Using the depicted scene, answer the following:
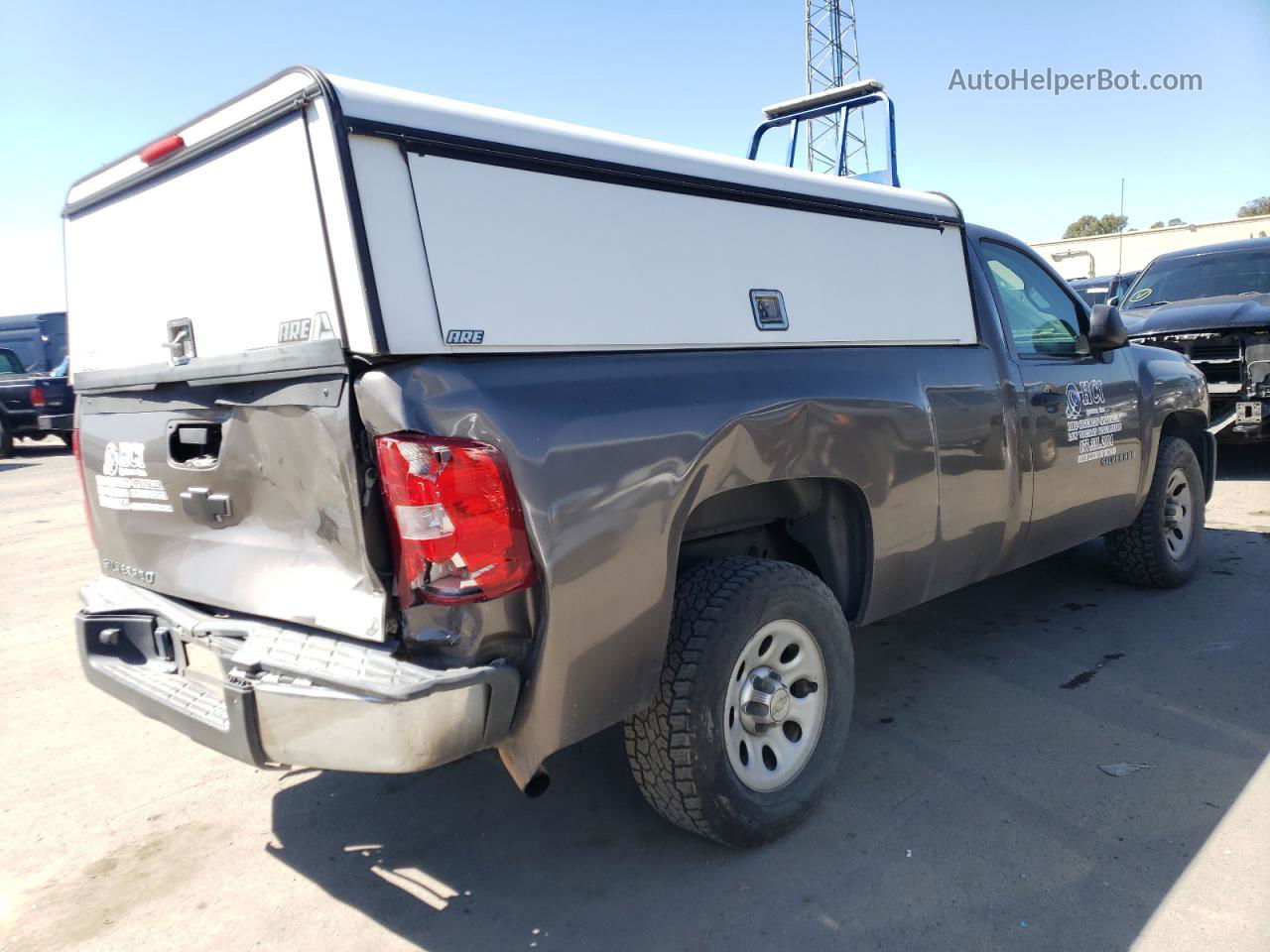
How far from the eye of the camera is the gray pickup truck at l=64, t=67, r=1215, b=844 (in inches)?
86.6

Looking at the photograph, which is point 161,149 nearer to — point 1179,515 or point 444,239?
point 444,239

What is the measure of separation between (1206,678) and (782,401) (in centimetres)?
265

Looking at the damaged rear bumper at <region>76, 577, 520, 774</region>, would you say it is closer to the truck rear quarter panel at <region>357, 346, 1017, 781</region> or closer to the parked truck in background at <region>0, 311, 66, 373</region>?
the truck rear quarter panel at <region>357, 346, 1017, 781</region>

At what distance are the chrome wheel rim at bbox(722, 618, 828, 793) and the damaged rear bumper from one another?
0.85 metres

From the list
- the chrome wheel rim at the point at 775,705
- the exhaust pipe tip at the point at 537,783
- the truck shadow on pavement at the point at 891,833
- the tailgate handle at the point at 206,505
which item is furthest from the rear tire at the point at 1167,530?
the tailgate handle at the point at 206,505

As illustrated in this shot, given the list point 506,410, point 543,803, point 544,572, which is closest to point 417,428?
point 506,410

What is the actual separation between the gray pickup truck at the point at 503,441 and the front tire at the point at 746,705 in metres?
0.01

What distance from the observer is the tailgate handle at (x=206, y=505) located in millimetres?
2664

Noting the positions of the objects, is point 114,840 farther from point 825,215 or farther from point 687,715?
point 825,215

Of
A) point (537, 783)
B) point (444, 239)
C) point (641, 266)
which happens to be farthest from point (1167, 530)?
point (444, 239)

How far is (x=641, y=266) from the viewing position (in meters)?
2.68

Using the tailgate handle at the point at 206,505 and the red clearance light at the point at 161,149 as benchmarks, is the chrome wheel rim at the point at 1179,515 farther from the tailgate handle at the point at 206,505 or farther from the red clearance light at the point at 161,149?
the red clearance light at the point at 161,149

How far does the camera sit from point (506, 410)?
2213 mm

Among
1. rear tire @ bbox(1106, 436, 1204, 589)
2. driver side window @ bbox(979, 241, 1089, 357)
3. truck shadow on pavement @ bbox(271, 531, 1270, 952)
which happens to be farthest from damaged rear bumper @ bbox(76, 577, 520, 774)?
rear tire @ bbox(1106, 436, 1204, 589)
